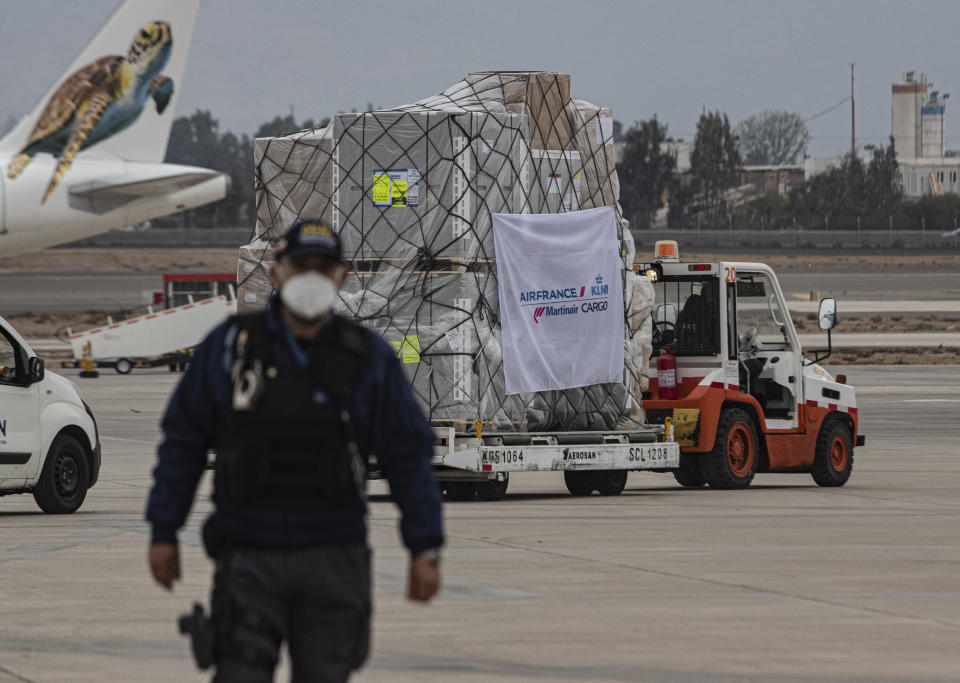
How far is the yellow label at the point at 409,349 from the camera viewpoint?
628 inches

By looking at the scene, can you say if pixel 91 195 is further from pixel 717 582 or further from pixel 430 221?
pixel 717 582

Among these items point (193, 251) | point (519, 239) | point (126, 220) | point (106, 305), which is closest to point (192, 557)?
point (519, 239)

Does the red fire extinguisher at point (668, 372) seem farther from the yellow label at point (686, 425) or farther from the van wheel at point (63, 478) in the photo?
the van wheel at point (63, 478)

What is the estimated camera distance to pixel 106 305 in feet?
249

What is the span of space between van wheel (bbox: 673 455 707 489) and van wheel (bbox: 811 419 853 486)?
1.33m

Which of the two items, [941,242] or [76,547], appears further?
[941,242]

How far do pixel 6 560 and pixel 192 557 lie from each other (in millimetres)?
1284

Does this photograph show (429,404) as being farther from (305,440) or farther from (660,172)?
(660,172)

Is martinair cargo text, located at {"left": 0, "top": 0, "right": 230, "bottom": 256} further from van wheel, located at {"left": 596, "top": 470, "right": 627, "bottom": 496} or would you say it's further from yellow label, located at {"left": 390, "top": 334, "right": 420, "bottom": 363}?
yellow label, located at {"left": 390, "top": 334, "right": 420, "bottom": 363}

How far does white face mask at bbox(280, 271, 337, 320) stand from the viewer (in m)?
4.92

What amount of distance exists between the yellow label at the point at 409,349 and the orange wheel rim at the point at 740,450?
3.83 meters

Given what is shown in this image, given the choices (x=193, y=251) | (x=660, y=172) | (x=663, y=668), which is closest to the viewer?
(x=663, y=668)

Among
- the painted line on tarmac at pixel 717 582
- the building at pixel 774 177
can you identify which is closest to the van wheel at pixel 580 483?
the painted line on tarmac at pixel 717 582

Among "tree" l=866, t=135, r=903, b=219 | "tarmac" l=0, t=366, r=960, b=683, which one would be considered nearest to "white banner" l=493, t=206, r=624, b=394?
"tarmac" l=0, t=366, r=960, b=683
